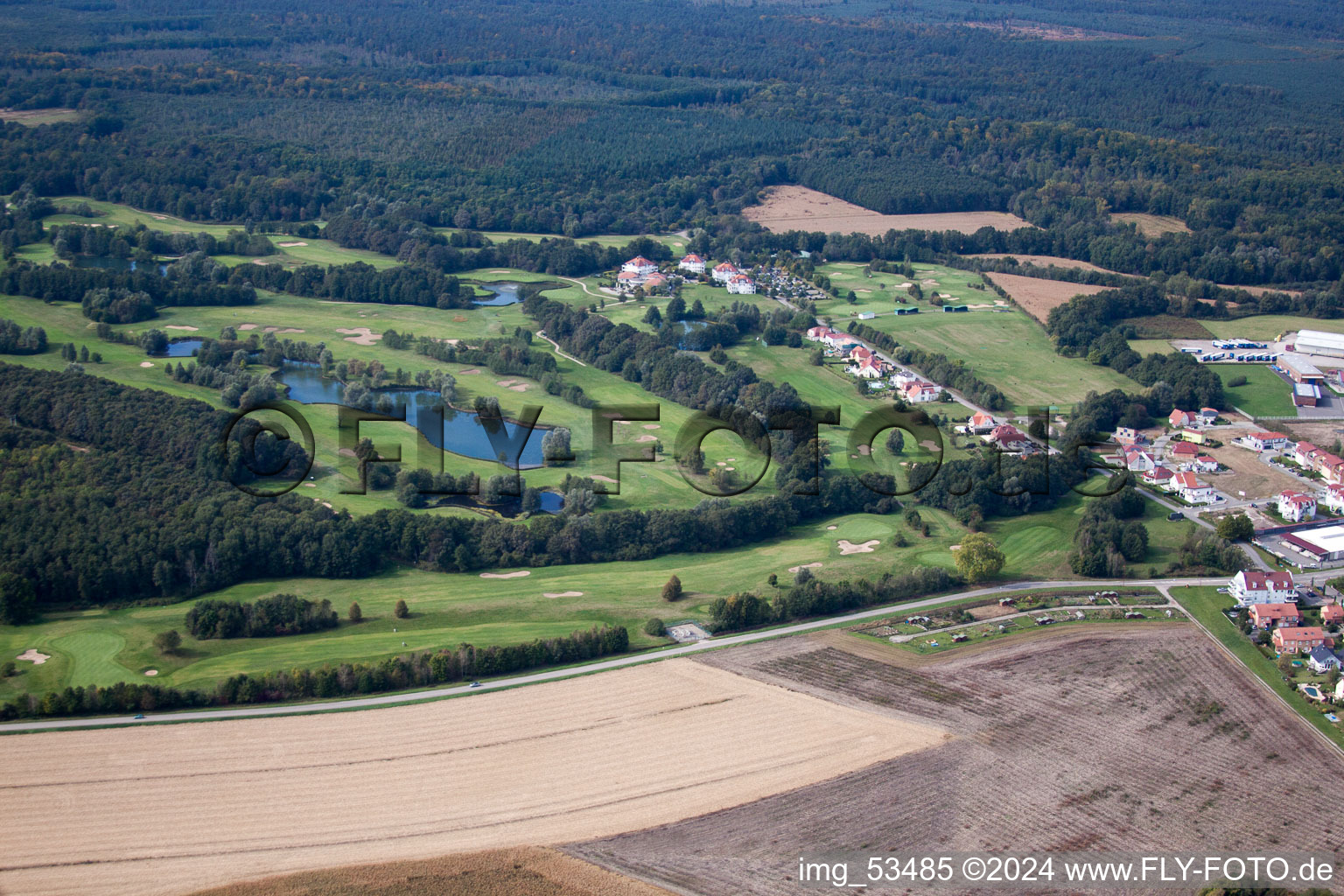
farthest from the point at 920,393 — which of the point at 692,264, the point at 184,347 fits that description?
the point at 184,347

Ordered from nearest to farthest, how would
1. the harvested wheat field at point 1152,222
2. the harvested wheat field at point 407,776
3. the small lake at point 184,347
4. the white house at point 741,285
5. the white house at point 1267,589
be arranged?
1. the harvested wheat field at point 407,776
2. the white house at point 1267,589
3. the small lake at point 184,347
4. the white house at point 741,285
5. the harvested wheat field at point 1152,222

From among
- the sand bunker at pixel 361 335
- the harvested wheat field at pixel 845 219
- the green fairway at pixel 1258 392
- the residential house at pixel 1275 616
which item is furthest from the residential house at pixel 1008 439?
the harvested wheat field at pixel 845 219

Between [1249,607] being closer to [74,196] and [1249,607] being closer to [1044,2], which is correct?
[74,196]

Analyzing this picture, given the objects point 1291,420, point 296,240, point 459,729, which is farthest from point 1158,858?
point 296,240

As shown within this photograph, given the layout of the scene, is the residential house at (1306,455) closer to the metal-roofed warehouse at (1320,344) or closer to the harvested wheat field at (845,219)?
the metal-roofed warehouse at (1320,344)

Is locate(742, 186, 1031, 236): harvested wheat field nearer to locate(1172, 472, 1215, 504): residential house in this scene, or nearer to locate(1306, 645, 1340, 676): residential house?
locate(1172, 472, 1215, 504): residential house

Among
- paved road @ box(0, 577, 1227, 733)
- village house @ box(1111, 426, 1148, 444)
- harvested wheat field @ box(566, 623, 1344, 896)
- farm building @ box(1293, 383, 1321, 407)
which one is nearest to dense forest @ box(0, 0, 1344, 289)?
farm building @ box(1293, 383, 1321, 407)

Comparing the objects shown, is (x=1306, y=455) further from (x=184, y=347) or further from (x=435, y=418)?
(x=184, y=347)
